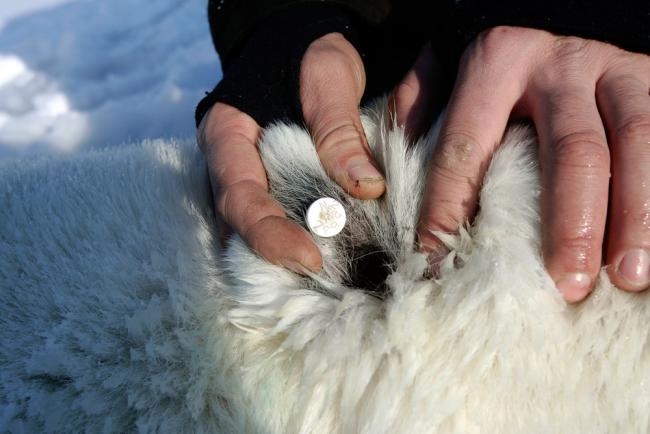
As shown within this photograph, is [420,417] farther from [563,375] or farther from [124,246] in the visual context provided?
[124,246]

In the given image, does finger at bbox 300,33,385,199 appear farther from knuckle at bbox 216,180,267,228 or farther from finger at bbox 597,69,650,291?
finger at bbox 597,69,650,291

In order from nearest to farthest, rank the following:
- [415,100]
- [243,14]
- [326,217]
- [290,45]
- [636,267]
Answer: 1. [636,267]
2. [326,217]
3. [415,100]
4. [290,45]
5. [243,14]

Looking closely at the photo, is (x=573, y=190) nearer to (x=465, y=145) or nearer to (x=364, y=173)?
(x=465, y=145)

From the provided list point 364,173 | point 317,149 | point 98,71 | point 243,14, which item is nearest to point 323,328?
point 364,173

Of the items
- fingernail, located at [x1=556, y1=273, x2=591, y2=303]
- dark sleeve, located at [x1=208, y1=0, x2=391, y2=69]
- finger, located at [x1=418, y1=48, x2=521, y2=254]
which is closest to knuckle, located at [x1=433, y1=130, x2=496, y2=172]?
finger, located at [x1=418, y1=48, x2=521, y2=254]

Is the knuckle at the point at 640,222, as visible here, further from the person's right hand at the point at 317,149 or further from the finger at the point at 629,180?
the person's right hand at the point at 317,149

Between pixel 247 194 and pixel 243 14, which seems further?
pixel 243 14

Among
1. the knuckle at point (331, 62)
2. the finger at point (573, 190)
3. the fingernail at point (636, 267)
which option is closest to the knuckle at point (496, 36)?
the finger at point (573, 190)
